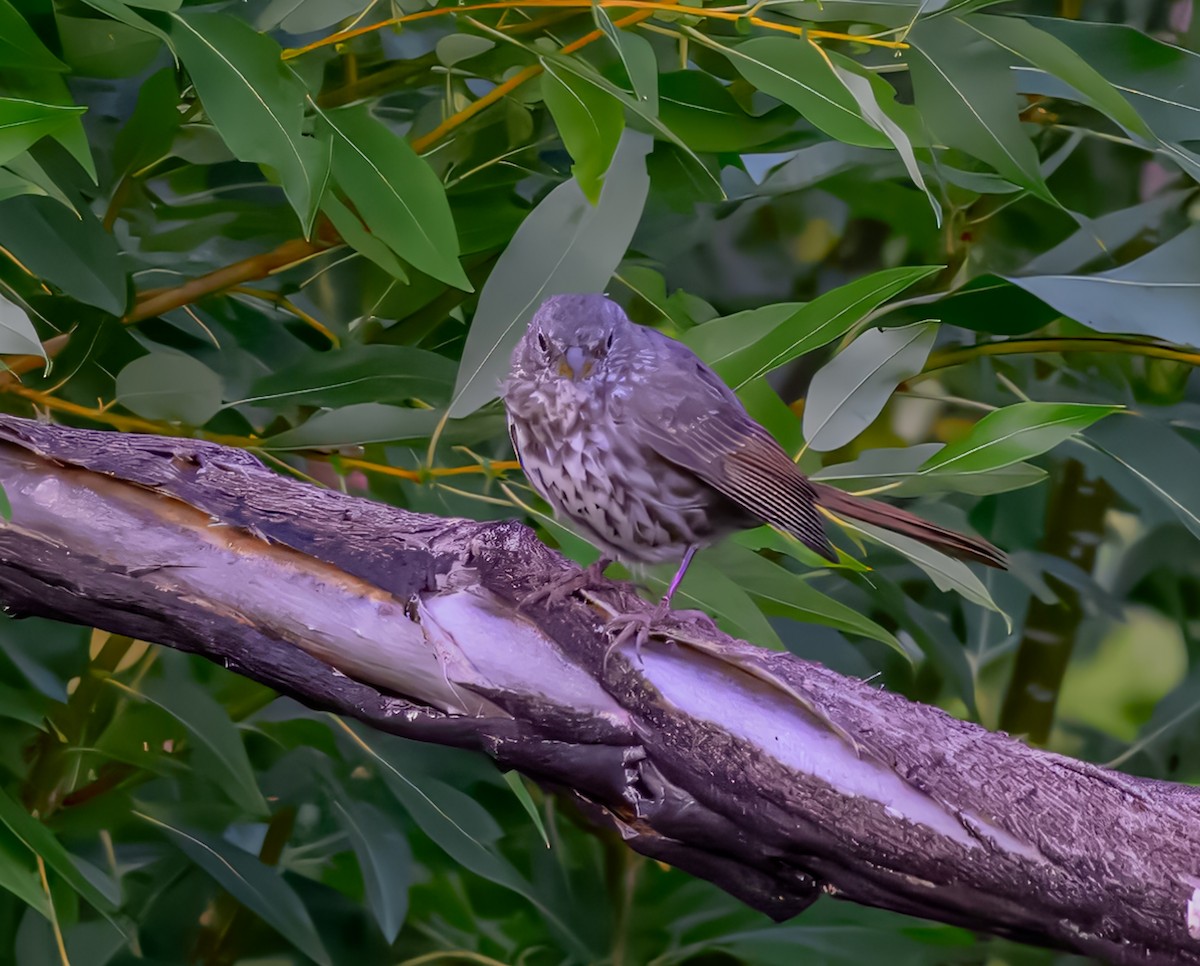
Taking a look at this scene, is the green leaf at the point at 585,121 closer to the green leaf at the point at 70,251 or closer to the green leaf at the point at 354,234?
the green leaf at the point at 354,234

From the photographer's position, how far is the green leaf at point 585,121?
808 millimetres

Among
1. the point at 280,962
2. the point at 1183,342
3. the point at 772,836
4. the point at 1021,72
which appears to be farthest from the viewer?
the point at 280,962

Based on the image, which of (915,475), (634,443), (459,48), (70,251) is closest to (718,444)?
(634,443)

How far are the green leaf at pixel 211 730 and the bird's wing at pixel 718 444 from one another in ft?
1.51

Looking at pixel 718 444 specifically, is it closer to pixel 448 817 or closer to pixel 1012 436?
pixel 1012 436

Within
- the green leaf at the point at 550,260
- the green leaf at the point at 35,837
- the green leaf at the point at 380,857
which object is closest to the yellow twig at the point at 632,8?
the green leaf at the point at 550,260

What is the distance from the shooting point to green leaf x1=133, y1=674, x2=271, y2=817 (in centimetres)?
105

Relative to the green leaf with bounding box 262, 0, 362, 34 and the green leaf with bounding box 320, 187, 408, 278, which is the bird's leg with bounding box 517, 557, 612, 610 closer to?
the green leaf with bounding box 320, 187, 408, 278

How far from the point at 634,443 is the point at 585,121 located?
219 mm

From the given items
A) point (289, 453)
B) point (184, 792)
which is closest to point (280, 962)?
point (184, 792)

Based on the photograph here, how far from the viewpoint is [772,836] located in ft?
2.20

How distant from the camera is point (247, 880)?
1139 millimetres

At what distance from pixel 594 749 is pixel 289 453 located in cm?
39

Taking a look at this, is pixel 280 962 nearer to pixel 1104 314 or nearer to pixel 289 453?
pixel 289 453
